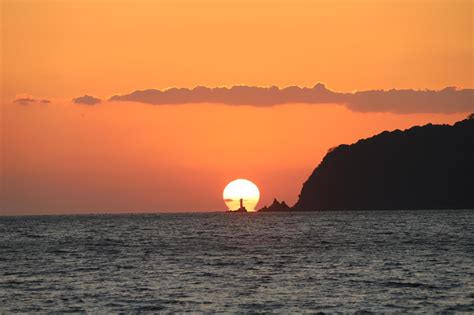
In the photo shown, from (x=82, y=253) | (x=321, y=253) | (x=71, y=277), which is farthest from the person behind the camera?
(x=82, y=253)

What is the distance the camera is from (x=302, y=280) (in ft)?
185

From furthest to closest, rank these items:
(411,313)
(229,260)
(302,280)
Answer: (229,260) < (302,280) < (411,313)

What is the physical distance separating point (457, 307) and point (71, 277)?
2892cm

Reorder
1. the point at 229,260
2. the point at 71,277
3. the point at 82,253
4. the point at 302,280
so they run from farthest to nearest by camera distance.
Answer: the point at 82,253 < the point at 229,260 < the point at 71,277 < the point at 302,280

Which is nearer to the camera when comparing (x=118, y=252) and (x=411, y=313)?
(x=411, y=313)

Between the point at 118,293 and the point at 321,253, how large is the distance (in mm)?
34131

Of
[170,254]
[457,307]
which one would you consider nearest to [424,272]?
[457,307]

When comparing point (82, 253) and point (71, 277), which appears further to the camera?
point (82, 253)

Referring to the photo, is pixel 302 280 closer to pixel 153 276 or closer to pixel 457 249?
Answer: pixel 153 276

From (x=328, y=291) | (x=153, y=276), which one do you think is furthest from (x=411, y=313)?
(x=153, y=276)

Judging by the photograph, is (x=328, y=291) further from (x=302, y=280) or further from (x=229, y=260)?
(x=229, y=260)

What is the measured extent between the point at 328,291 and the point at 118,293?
12.8m

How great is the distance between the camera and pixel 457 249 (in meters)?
82.8

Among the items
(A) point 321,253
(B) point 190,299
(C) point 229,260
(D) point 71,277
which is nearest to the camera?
(B) point 190,299
